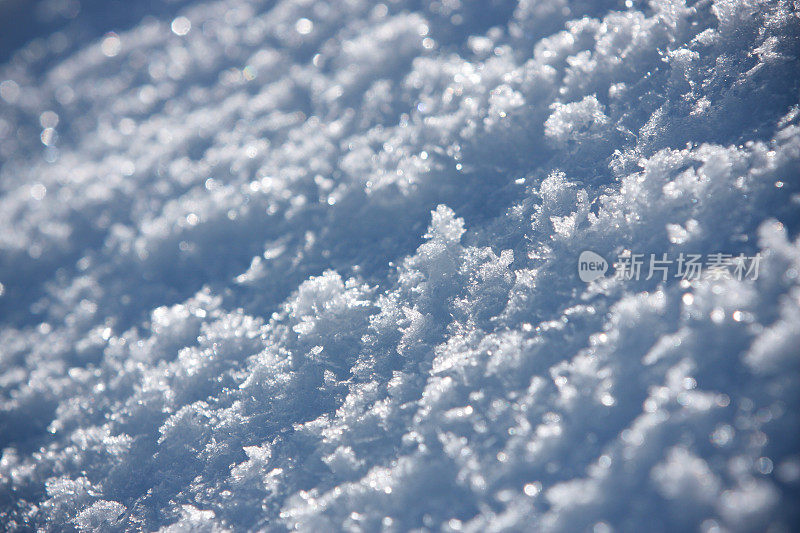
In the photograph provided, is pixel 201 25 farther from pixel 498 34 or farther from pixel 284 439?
pixel 284 439

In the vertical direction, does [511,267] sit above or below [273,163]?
below

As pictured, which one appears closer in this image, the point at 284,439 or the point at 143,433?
the point at 284,439

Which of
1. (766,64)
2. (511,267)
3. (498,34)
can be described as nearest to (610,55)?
(766,64)

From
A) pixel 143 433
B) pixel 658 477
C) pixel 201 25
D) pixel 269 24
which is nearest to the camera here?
pixel 658 477

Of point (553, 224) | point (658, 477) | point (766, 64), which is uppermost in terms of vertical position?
point (766, 64)

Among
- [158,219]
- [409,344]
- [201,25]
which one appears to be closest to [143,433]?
[409,344]

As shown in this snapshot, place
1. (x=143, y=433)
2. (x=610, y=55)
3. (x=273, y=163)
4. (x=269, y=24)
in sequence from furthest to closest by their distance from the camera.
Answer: (x=269, y=24), (x=273, y=163), (x=610, y=55), (x=143, y=433)
